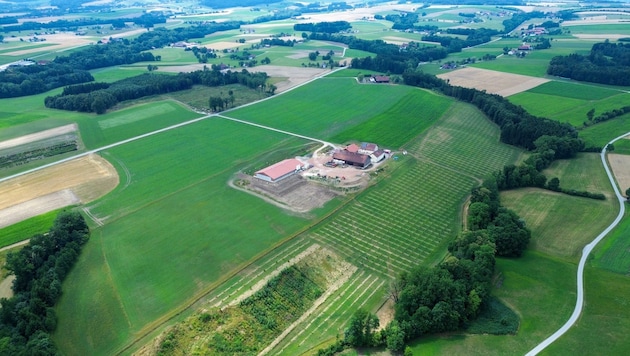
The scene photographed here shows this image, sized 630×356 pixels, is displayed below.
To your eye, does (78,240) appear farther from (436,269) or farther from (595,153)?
(595,153)

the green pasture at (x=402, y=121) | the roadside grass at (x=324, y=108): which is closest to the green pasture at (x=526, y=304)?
the green pasture at (x=402, y=121)

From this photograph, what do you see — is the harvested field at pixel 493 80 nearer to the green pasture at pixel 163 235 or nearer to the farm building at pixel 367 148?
the farm building at pixel 367 148

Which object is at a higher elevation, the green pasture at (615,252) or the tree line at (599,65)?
the tree line at (599,65)

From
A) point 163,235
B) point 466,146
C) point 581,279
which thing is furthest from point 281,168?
point 581,279

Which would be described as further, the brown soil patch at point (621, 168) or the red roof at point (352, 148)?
the red roof at point (352, 148)

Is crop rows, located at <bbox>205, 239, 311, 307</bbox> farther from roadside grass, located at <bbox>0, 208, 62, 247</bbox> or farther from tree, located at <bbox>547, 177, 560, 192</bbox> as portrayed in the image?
tree, located at <bbox>547, 177, 560, 192</bbox>

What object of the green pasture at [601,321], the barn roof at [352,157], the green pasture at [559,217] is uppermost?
the barn roof at [352,157]

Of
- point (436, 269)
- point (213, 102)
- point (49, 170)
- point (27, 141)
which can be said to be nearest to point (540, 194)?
point (436, 269)
